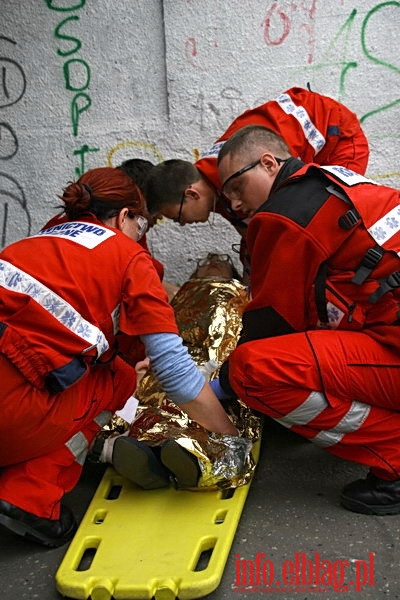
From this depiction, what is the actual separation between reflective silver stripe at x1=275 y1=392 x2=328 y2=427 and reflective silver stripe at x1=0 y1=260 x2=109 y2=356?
71 cm

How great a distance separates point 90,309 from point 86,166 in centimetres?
220

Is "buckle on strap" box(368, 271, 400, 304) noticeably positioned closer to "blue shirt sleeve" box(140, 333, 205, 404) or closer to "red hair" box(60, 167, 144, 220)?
"blue shirt sleeve" box(140, 333, 205, 404)

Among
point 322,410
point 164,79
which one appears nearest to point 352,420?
point 322,410

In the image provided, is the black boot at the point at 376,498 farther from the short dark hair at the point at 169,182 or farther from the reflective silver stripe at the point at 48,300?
the short dark hair at the point at 169,182

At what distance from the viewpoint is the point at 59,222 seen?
2.87 m

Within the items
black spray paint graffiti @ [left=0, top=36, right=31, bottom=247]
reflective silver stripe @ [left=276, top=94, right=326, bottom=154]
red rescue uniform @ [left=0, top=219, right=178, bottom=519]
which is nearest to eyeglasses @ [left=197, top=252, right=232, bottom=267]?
reflective silver stripe @ [left=276, top=94, right=326, bottom=154]

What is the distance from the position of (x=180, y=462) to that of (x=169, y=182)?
160 centimetres

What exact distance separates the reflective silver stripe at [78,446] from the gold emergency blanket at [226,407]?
214mm

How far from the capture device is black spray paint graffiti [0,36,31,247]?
448cm

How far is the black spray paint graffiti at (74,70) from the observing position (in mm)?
4363

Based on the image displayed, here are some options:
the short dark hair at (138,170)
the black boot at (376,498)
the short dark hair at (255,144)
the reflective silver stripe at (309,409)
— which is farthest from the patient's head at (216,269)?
the black boot at (376,498)

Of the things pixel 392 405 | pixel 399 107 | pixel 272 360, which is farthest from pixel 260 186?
pixel 399 107

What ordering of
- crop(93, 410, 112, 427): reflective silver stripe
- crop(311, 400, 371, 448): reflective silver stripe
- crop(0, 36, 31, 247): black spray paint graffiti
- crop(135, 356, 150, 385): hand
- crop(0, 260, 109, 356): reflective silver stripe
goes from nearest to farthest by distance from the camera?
crop(0, 260, 109, 356): reflective silver stripe < crop(311, 400, 371, 448): reflective silver stripe < crop(93, 410, 112, 427): reflective silver stripe < crop(135, 356, 150, 385): hand < crop(0, 36, 31, 247): black spray paint graffiti

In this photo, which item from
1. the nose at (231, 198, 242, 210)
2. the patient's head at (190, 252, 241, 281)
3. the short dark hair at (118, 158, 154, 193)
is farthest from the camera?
the patient's head at (190, 252, 241, 281)
